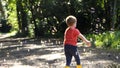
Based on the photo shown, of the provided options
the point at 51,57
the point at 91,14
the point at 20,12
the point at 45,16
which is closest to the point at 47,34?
the point at 45,16

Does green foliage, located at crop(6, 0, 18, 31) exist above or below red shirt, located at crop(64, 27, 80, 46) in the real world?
below

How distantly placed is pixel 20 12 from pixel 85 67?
77.1ft

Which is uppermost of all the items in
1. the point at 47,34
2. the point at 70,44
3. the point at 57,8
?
the point at 70,44

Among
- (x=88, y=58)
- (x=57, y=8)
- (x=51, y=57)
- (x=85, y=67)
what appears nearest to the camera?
(x=85, y=67)

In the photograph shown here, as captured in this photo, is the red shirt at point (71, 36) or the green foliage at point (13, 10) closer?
the red shirt at point (71, 36)

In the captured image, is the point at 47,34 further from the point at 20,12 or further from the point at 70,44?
the point at 70,44

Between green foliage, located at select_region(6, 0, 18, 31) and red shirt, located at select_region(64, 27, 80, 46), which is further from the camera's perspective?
green foliage, located at select_region(6, 0, 18, 31)

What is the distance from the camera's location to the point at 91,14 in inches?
1080

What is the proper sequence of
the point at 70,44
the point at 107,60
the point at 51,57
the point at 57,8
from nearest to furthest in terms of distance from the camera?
the point at 70,44
the point at 107,60
the point at 51,57
the point at 57,8

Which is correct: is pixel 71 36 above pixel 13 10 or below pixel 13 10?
above

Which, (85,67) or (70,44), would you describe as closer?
(70,44)

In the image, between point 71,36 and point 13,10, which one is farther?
point 13,10

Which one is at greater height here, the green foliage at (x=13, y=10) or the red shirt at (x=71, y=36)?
the red shirt at (x=71, y=36)

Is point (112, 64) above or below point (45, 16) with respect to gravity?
above
